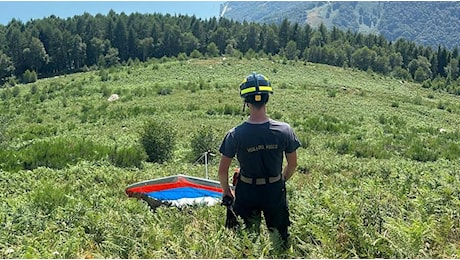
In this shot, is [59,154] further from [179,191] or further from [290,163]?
[290,163]

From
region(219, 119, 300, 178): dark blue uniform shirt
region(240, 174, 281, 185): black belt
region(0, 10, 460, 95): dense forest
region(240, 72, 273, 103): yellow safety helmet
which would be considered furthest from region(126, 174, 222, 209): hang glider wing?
region(0, 10, 460, 95): dense forest

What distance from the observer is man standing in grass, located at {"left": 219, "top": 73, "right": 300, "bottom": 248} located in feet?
15.6

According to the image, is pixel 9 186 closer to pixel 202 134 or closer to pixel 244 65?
pixel 202 134

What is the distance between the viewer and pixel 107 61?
95000 millimetres

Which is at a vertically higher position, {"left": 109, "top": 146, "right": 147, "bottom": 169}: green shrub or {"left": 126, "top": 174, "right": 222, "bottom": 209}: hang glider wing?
{"left": 126, "top": 174, "right": 222, "bottom": 209}: hang glider wing

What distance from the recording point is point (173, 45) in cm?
9738

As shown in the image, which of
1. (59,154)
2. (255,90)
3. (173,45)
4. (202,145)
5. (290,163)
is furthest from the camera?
(173,45)

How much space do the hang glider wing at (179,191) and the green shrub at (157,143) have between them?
26.9 feet

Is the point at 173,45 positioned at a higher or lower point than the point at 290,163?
lower

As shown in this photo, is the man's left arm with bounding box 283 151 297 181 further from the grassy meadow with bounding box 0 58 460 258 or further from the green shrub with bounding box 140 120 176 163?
the green shrub with bounding box 140 120 176 163

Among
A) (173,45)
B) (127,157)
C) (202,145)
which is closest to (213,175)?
(127,157)

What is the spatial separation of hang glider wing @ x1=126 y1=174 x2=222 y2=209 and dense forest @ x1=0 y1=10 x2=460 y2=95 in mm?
79154

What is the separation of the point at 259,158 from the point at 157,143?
39.3ft

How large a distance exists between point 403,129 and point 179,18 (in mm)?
98993
